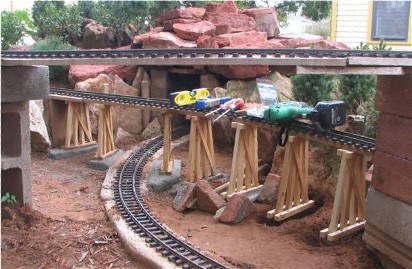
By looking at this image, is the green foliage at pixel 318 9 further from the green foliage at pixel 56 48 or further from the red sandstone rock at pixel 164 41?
the green foliage at pixel 56 48

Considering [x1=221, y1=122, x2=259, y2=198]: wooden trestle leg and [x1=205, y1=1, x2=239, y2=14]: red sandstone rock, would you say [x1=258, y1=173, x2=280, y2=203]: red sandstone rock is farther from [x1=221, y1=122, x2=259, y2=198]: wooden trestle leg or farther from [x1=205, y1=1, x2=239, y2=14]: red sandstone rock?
[x1=205, y1=1, x2=239, y2=14]: red sandstone rock

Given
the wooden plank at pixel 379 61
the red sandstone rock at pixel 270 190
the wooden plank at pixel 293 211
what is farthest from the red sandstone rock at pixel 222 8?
the wooden plank at pixel 379 61

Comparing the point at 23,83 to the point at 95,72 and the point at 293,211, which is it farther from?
the point at 95,72

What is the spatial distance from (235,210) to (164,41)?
858cm

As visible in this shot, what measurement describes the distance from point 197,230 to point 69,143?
250 inches

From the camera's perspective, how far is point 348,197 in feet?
27.3

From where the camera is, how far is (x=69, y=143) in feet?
46.0

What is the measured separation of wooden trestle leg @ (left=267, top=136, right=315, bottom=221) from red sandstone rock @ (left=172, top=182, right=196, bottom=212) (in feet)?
5.49

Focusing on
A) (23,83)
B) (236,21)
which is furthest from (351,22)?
(23,83)

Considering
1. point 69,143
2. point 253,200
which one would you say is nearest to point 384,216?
Answer: point 253,200

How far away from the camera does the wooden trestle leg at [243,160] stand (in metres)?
10.2

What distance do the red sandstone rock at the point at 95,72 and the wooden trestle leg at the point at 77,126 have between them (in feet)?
9.68

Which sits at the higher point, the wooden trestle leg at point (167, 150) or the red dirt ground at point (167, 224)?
the wooden trestle leg at point (167, 150)

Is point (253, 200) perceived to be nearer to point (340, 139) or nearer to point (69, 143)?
point (340, 139)
